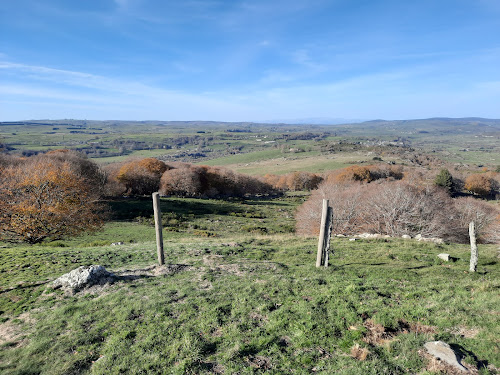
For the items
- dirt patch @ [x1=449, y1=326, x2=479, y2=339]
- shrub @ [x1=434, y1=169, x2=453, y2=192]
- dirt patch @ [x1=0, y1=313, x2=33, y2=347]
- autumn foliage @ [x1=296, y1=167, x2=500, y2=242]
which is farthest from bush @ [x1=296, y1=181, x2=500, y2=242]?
shrub @ [x1=434, y1=169, x2=453, y2=192]

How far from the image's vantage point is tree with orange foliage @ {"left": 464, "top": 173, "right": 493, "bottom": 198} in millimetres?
107250

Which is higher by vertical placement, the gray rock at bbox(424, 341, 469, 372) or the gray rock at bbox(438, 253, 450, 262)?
the gray rock at bbox(424, 341, 469, 372)

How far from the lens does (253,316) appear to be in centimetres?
1016

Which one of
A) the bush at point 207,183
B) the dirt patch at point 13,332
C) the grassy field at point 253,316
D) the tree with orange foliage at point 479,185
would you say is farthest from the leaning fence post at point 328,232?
the tree with orange foliage at point 479,185

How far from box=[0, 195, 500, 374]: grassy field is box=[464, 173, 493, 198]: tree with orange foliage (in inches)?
4704

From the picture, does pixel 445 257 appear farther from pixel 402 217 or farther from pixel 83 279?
pixel 83 279

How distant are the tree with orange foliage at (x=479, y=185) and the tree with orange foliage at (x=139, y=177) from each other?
12643cm

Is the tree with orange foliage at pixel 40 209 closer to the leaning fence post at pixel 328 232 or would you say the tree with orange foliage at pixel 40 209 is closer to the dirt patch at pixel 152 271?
the dirt patch at pixel 152 271

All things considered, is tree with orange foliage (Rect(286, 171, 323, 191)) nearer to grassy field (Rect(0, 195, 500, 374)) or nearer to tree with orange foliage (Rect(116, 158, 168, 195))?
tree with orange foliage (Rect(116, 158, 168, 195))

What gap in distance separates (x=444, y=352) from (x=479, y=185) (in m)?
135

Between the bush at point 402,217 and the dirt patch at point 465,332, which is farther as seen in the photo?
the bush at point 402,217

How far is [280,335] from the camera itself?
8852 millimetres

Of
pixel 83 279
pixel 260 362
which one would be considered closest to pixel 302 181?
pixel 83 279

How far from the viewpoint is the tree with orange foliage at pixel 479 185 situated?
352 ft
